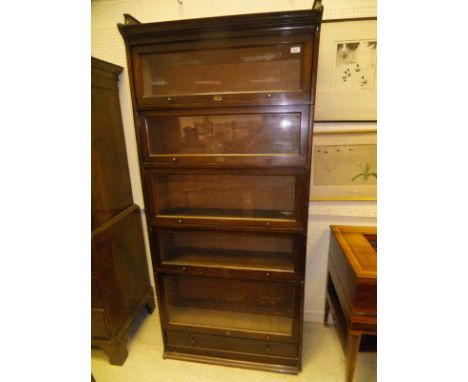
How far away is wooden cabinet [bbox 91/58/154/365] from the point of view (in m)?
1.33

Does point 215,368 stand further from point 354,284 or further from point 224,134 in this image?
point 224,134

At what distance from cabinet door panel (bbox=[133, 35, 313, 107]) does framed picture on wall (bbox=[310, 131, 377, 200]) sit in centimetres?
49

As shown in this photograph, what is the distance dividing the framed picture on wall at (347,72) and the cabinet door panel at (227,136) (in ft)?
1.31

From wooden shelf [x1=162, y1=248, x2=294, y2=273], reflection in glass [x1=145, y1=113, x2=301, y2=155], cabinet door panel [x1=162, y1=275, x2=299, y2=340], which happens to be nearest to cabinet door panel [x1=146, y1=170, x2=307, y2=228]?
reflection in glass [x1=145, y1=113, x2=301, y2=155]

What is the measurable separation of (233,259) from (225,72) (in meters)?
1.05

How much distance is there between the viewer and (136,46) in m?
1.07

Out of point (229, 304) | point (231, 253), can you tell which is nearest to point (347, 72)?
point (231, 253)

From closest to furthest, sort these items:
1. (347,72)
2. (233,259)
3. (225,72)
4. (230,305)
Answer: (225,72), (347,72), (233,259), (230,305)

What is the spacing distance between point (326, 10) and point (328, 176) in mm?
917

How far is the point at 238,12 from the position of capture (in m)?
1.35
